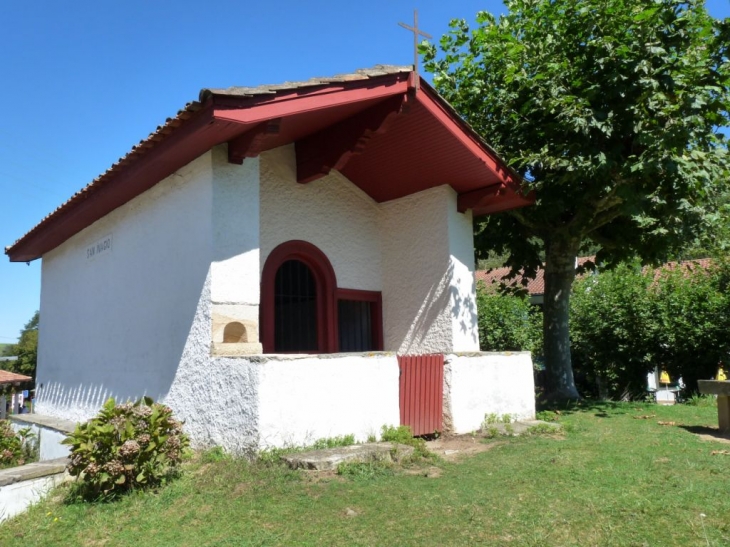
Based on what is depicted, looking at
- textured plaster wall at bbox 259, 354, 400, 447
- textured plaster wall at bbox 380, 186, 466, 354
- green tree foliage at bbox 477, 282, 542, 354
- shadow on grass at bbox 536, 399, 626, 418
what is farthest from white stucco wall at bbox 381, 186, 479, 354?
green tree foliage at bbox 477, 282, 542, 354

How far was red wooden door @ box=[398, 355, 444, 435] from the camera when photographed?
7.23m

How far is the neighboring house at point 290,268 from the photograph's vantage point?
6242 millimetres

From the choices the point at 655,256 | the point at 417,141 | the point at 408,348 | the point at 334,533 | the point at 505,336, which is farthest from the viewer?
the point at 505,336

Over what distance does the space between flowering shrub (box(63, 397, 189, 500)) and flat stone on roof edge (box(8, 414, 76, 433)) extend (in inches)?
158

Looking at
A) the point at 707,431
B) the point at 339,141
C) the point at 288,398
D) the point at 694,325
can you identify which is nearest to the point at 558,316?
A: the point at 707,431

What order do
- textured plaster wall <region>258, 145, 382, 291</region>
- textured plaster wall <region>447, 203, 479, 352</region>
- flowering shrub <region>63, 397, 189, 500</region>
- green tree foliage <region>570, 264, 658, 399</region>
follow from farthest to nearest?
green tree foliage <region>570, 264, 658, 399</region> → textured plaster wall <region>447, 203, 479, 352</region> → textured plaster wall <region>258, 145, 382, 291</region> → flowering shrub <region>63, 397, 189, 500</region>

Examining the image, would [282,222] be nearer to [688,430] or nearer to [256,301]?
[256,301]

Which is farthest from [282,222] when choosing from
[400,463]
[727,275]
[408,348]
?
[727,275]

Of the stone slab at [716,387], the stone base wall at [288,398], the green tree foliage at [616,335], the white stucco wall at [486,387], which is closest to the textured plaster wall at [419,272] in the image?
the white stucco wall at [486,387]

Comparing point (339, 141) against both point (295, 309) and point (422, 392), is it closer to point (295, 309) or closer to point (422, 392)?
point (295, 309)

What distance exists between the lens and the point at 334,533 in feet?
13.6

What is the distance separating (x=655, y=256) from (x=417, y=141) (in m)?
5.44

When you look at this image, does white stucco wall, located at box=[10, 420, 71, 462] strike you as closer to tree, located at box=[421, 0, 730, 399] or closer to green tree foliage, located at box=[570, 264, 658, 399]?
tree, located at box=[421, 0, 730, 399]

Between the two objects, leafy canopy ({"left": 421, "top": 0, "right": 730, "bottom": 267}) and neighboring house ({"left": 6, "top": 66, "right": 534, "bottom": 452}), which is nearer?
neighboring house ({"left": 6, "top": 66, "right": 534, "bottom": 452})
